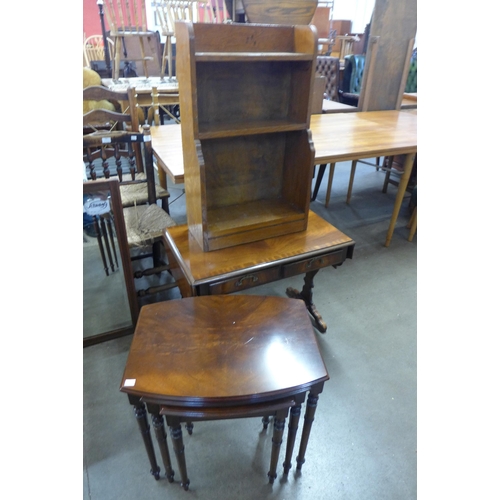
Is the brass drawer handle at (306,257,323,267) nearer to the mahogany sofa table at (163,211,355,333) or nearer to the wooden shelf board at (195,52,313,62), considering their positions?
the mahogany sofa table at (163,211,355,333)

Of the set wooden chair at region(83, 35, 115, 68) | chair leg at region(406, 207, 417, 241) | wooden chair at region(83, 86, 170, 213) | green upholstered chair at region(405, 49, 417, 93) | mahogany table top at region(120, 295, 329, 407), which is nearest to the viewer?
mahogany table top at region(120, 295, 329, 407)

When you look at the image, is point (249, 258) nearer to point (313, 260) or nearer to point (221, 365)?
point (313, 260)

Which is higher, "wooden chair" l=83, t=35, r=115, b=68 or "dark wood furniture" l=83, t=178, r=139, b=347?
"wooden chair" l=83, t=35, r=115, b=68

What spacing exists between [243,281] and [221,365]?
1.09 ft

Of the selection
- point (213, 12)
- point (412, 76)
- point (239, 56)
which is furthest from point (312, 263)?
point (213, 12)

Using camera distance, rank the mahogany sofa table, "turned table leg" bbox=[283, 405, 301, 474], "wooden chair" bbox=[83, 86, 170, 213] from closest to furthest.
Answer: "turned table leg" bbox=[283, 405, 301, 474] → the mahogany sofa table → "wooden chair" bbox=[83, 86, 170, 213]

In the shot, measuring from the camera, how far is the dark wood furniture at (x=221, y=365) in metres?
0.85

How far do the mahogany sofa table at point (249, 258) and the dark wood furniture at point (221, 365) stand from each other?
6 centimetres

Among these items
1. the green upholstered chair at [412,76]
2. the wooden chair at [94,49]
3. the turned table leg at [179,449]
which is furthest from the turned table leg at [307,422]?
the wooden chair at [94,49]

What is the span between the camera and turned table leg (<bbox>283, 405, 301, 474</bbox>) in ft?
3.19

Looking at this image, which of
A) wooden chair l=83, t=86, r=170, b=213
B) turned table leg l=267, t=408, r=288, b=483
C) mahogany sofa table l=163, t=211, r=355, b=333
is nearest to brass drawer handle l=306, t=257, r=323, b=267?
mahogany sofa table l=163, t=211, r=355, b=333

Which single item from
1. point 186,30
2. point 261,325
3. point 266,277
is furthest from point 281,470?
point 186,30

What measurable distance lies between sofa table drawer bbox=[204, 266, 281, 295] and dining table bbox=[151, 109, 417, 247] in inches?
22.1

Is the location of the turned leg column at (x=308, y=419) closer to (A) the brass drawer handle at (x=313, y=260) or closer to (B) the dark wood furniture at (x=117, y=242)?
(A) the brass drawer handle at (x=313, y=260)
